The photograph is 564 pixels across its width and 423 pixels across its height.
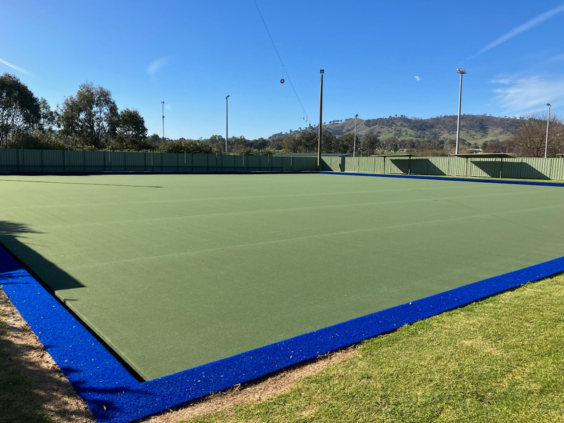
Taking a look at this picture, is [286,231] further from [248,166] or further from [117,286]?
[248,166]

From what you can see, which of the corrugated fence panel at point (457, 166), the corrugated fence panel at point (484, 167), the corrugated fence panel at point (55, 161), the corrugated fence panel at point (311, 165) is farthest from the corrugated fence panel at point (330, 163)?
the corrugated fence panel at point (55, 161)

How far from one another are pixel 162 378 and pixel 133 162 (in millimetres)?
37514

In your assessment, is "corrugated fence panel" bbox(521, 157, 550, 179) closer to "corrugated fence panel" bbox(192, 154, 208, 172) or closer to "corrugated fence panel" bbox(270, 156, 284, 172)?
"corrugated fence panel" bbox(270, 156, 284, 172)

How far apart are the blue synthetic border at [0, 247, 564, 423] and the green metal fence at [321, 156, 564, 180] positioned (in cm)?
3190

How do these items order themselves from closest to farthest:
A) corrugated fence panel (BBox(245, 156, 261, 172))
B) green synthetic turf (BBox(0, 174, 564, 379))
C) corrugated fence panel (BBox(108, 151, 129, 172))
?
1. green synthetic turf (BBox(0, 174, 564, 379))
2. corrugated fence panel (BBox(108, 151, 129, 172))
3. corrugated fence panel (BBox(245, 156, 261, 172))

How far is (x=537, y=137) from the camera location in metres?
66.3

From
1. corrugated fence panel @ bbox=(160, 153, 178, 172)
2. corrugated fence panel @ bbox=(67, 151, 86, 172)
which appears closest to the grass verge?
corrugated fence panel @ bbox=(67, 151, 86, 172)

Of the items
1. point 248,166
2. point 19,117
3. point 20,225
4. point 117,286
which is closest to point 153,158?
point 248,166

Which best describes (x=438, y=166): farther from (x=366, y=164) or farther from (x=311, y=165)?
(x=311, y=165)

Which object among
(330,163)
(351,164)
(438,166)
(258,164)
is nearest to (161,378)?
(438,166)

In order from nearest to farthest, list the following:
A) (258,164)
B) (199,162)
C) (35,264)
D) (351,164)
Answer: (35,264) → (199,162) → (351,164) → (258,164)

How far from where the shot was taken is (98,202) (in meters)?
12.7

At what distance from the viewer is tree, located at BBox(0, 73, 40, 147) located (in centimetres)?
5034

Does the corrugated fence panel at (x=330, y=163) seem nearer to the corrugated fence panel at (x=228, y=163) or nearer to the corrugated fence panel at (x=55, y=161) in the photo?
Result: the corrugated fence panel at (x=228, y=163)
